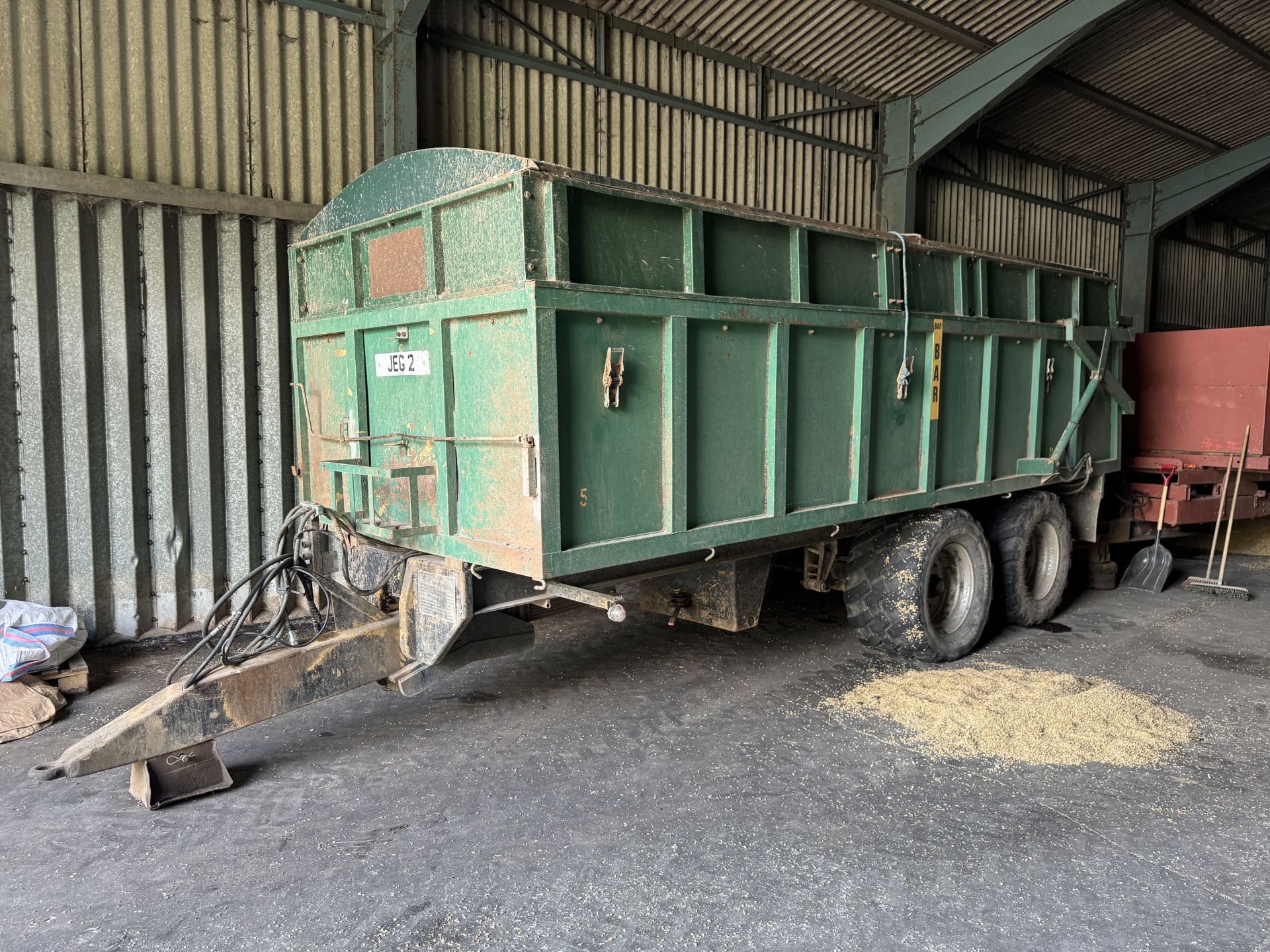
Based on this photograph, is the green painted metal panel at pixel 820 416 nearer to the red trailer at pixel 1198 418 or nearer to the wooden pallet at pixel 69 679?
the wooden pallet at pixel 69 679

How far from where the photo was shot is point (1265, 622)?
6.62m

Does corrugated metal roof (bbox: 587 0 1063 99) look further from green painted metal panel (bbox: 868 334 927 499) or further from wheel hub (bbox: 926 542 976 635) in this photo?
wheel hub (bbox: 926 542 976 635)

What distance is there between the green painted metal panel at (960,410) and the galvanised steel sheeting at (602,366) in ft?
0.06

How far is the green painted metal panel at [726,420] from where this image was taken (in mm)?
3896

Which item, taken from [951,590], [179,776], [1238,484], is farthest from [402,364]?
[1238,484]

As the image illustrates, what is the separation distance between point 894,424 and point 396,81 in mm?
4536

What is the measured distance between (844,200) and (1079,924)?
9135mm

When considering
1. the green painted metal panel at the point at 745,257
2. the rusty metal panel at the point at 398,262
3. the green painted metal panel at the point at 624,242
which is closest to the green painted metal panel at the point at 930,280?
the green painted metal panel at the point at 745,257

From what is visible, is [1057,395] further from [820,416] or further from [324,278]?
[324,278]

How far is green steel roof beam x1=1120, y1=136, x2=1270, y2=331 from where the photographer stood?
1427 cm

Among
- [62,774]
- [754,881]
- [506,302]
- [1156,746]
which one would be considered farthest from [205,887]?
[1156,746]

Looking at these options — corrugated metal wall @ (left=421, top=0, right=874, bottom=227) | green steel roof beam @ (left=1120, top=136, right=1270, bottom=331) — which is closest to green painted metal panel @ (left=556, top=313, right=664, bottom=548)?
corrugated metal wall @ (left=421, top=0, right=874, bottom=227)

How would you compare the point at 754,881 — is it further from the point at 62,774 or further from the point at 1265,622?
the point at 1265,622

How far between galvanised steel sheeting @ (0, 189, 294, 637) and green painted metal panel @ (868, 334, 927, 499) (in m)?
4.17
